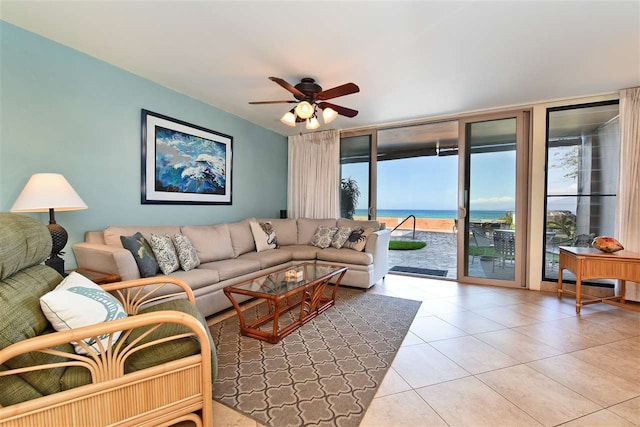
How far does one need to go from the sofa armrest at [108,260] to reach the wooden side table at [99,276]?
4 centimetres

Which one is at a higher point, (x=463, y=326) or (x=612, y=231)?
(x=612, y=231)

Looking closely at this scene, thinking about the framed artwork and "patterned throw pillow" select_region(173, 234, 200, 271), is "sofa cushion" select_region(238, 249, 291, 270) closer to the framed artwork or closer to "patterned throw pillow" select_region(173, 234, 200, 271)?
"patterned throw pillow" select_region(173, 234, 200, 271)

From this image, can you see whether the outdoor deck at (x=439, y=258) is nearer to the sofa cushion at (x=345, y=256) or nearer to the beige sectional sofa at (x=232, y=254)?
the beige sectional sofa at (x=232, y=254)

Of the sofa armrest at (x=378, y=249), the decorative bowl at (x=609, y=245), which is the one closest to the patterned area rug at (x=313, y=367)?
the sofa armrest at (x=378, y=249)

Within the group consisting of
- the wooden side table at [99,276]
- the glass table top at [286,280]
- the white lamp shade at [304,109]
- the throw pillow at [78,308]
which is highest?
the white lamp shade at [304,109]

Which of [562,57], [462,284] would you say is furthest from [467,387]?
[562,57]

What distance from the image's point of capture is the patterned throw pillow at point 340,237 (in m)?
4.09

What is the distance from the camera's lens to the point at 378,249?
154 inches

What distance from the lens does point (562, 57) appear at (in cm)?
251

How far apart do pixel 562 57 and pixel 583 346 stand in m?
2.48

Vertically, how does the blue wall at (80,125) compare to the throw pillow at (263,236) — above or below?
above

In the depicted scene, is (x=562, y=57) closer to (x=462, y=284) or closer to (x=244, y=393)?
(x=462, y=284)

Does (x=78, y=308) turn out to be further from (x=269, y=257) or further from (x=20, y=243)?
(x=269, y=257)

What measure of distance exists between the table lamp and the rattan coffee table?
1.27 metres
